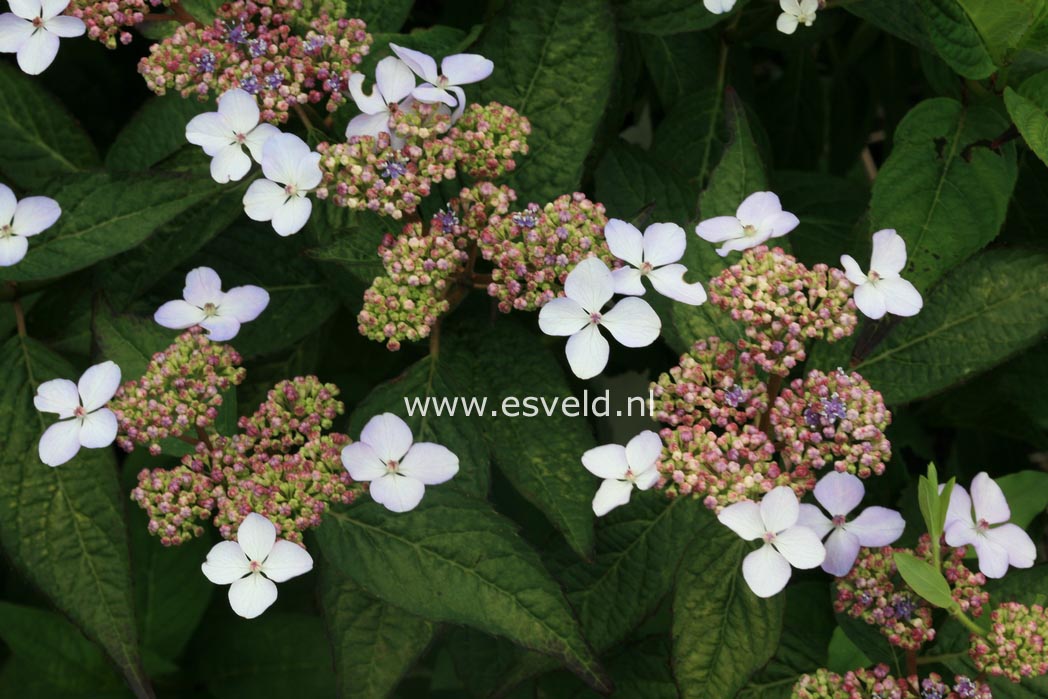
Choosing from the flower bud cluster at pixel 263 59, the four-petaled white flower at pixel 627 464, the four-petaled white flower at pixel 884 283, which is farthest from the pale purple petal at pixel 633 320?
the flower bud cluster at pixel 263 59

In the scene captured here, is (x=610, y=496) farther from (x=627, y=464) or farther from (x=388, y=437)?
(x=388, y=437)

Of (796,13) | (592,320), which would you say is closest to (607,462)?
(592,320)

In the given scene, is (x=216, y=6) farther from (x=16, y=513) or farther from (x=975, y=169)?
(x=975, y=169)

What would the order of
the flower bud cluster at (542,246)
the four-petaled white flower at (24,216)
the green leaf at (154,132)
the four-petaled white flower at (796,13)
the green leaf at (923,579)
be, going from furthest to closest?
the green leaf at (154,132), the four-petaled white flower at (796,13), the four-petaled white flower at (24,216), the flower bud cluster at (542,246), the green leaf at (923,579)

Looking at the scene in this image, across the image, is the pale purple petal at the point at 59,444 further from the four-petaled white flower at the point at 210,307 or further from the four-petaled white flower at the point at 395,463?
the four-petaled white flower at the point at 395,463

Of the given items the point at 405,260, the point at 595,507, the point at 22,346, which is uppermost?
the point at 405,260

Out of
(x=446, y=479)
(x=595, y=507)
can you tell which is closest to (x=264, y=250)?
(x=446, y=479)
